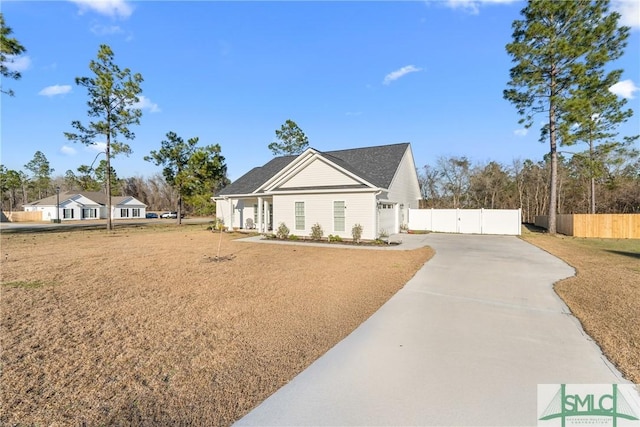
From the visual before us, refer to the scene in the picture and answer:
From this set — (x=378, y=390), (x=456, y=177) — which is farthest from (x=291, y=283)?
(x=456, y=177)

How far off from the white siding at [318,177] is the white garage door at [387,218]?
256 cm

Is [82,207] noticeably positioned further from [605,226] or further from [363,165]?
[605,226]

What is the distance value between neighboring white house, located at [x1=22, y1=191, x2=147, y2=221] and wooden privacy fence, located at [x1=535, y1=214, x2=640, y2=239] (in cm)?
5876

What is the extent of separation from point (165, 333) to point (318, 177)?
13283 mm

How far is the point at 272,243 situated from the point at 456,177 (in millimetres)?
27753

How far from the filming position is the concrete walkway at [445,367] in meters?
2.55

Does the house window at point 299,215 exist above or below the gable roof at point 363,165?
below

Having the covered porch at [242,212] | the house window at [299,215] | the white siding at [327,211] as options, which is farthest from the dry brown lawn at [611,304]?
the covered porch at [242,212]

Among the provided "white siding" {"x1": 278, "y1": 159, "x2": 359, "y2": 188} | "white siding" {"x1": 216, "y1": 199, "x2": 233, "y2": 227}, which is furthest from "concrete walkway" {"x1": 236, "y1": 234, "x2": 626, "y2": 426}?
"white siding" {"x1": 216, "y1": 199, "x2": 233, "y2": 227}

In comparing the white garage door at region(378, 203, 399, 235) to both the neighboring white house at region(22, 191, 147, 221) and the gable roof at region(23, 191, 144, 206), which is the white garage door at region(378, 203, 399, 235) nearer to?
the neighboring white house at region(22, 191, 147, 221)

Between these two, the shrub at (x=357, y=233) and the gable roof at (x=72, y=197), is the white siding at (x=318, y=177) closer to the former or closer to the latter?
the shrub at (x=357, y=233)

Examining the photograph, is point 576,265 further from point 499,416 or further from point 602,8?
point 602,8

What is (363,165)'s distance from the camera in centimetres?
2100

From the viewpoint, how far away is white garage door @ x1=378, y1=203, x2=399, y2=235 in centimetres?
1659
